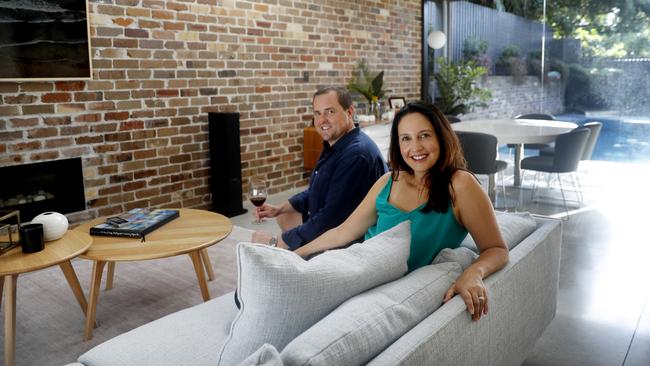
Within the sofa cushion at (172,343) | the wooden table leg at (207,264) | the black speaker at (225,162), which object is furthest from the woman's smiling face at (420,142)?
the black speaker at (225,162)

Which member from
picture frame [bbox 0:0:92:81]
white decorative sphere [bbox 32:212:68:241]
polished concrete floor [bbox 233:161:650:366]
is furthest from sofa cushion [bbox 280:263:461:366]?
picture frame [bbox 0:0:92:81]

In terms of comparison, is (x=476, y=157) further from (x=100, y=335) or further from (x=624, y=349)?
(x=100, y=335)

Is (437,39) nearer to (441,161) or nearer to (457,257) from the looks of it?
(441,161)

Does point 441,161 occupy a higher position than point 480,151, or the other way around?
point 441,161

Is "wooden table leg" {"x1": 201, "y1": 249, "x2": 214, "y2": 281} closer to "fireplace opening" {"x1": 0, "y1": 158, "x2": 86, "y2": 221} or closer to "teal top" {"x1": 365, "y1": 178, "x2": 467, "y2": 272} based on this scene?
"fireplace opening" {"x1": 0, "y1": 158, "x2": 86, "y2": 221}

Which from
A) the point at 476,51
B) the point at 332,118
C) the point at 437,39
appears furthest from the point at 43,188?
the point at 476,51

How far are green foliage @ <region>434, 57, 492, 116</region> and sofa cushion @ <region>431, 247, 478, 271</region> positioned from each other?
22.4 ft

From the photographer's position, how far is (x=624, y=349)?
2672 millimetres

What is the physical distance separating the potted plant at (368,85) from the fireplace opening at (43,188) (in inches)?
146

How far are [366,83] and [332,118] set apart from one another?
459cm

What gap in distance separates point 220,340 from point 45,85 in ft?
10.5

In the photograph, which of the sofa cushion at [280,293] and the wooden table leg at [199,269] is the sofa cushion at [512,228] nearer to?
the sofa cushion at [280,293]

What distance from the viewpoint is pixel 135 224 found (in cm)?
306

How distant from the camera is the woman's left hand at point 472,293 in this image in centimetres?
157
